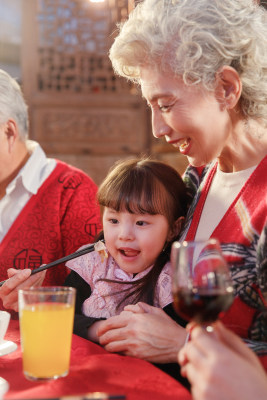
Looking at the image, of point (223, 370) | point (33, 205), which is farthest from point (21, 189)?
point (223, 370)

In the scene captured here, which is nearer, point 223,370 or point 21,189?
point 223,370

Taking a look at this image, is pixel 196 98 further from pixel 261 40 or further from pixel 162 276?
pixel 162 276

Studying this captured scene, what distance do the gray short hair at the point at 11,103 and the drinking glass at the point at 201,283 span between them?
1458 mm

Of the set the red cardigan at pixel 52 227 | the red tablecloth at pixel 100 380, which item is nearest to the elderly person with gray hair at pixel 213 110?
the red tablecloth at pixel 100 380

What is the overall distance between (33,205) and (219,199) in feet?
3.11

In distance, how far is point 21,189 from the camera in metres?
2.24

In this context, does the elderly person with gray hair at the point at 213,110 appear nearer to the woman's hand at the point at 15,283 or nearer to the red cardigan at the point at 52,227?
the woman's hand at the point at 15,283

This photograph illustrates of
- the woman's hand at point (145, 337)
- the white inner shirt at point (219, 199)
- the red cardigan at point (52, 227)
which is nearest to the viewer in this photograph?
the woman's hand at point (145, 337)

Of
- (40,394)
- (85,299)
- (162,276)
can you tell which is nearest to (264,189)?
(162,276)

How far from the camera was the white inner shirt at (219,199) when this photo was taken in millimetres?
1522

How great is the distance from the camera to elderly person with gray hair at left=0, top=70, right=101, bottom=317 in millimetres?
2145

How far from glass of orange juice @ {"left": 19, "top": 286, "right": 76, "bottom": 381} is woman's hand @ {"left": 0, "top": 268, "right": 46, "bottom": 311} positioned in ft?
1.37

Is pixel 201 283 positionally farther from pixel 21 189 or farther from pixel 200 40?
pixel 21 189

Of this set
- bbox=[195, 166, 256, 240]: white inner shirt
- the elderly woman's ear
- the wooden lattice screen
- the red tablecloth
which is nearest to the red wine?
the red tablecloth
